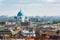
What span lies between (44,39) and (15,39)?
67 centimetres

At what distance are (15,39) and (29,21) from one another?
462 cm

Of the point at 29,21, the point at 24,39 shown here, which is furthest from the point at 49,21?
the point at 24,39

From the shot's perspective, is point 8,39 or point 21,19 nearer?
point 8,39

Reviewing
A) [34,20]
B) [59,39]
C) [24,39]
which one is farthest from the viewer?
[34,20]

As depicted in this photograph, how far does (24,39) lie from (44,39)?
492 mm

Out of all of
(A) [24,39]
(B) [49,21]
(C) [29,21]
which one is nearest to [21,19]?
(C) [29,21]

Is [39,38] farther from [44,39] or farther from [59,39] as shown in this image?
[59,39]

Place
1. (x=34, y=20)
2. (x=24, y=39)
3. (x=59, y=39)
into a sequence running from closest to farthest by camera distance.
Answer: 1. (x=59, y=39)
2. (x=24, y=39)
3. (x=34, y=20)

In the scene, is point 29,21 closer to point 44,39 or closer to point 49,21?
point 49,21

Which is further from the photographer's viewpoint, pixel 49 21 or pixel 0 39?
pixel 49 21

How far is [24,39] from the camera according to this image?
5.21 metres

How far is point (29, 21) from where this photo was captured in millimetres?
9734

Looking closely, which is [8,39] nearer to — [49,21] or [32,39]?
[32,39]

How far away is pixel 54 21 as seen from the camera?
31.5 ft
